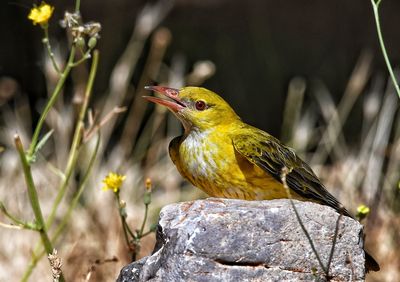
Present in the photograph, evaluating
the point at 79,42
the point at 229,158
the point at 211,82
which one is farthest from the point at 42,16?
the point at 211,82

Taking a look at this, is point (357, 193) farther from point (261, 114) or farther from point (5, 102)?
point (5, 102)

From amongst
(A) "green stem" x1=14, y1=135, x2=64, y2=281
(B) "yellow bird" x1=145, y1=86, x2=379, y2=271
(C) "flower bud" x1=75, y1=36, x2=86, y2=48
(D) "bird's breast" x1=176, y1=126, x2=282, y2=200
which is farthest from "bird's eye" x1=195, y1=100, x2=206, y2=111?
(A) "green stem" x1=14, y1=135, x2=64, y2=281

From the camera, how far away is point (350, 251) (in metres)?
3.26

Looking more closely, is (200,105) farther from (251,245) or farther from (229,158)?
(251,245)

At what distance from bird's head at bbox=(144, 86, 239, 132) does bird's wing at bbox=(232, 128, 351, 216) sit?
17 centimetres

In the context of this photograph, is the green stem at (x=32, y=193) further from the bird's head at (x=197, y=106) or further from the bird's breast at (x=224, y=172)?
the bird's head at (x=197, y=106)

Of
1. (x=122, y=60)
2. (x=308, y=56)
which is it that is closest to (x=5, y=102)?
(x=122, y=60)

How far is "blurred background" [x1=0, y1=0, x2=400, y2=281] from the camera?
6.69 metres

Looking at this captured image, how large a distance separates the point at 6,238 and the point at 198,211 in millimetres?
3005

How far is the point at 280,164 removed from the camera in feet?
13.5

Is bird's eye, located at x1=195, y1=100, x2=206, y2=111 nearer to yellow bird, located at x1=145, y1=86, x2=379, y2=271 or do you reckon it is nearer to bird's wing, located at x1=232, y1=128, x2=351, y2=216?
yellow bird, located at x1=145, y1=86, x2=379, y2=271

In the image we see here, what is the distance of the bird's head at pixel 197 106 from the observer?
432cm

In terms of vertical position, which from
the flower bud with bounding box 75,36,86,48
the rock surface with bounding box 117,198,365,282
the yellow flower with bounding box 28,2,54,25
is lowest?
the rock surface with bounding box 117,198,365,282

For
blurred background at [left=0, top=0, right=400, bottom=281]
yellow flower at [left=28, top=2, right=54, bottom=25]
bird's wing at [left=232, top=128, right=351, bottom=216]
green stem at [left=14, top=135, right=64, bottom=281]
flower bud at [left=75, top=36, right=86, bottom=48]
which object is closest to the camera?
green stem at [left=14, top=135, right=64, bottom=281]
